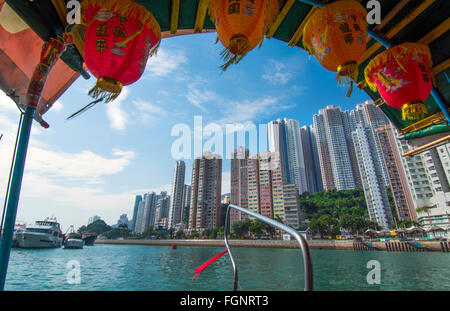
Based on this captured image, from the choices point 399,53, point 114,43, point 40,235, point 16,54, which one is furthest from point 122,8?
point 40,235

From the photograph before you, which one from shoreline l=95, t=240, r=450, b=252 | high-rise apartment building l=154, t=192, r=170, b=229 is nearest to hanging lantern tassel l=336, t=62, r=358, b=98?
shoreline l=95, t=240, r=450, b=252

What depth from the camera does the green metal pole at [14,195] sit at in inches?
85.0

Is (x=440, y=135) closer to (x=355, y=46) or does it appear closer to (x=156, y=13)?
(x=355, y=46)

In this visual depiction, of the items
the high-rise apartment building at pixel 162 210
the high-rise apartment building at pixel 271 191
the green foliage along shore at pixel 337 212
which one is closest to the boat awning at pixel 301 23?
the green foliage along shore at pixel 337 212

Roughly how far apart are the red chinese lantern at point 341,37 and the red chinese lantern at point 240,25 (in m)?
0.83

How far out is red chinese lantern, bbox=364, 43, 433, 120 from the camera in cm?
259

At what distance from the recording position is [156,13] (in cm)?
320

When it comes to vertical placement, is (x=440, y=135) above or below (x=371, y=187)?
below

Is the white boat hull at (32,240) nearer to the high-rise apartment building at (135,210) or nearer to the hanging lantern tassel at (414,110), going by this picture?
the hanging lantern tassel at (414,110)

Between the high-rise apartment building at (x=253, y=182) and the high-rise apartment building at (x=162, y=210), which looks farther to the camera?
the high-rise apartment building at (x=162, y=210)

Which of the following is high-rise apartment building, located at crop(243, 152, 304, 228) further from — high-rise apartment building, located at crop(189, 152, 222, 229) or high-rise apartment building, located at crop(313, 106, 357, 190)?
high-rise apartment building, located at crop(313, 106, 357, 190)

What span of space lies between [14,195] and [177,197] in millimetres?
85686

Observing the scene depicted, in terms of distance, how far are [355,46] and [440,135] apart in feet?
9.66
